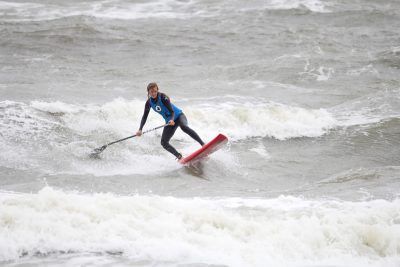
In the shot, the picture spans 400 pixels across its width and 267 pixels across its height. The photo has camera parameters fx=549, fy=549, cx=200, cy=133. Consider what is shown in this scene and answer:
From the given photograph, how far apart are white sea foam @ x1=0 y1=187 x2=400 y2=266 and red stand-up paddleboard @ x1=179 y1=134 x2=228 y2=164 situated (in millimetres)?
2556

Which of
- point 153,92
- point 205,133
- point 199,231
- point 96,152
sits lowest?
point 205,133

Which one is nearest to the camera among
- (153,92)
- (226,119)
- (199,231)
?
(199,231)

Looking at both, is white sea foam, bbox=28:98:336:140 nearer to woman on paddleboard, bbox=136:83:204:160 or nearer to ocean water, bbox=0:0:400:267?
ocean water, bbox=0:0:400:267

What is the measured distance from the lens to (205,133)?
1232 centimetres

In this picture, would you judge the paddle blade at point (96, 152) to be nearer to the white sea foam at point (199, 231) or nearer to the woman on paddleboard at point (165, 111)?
the woman on paddleboard at point (165, 111)

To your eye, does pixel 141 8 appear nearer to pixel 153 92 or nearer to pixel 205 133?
pixel 205 133

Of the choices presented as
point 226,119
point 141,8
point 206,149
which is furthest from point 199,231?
point 141,8

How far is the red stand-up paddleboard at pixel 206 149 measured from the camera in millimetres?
9586

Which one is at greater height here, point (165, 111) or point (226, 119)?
point (165, 111)

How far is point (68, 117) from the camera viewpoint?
11688 mm

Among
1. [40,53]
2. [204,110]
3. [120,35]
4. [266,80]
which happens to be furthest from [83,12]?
[204,110]

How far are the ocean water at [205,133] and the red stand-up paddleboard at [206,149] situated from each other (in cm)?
22

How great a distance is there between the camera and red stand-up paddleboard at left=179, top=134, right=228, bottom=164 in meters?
9.59

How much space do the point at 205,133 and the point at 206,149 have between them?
8.81 feet
